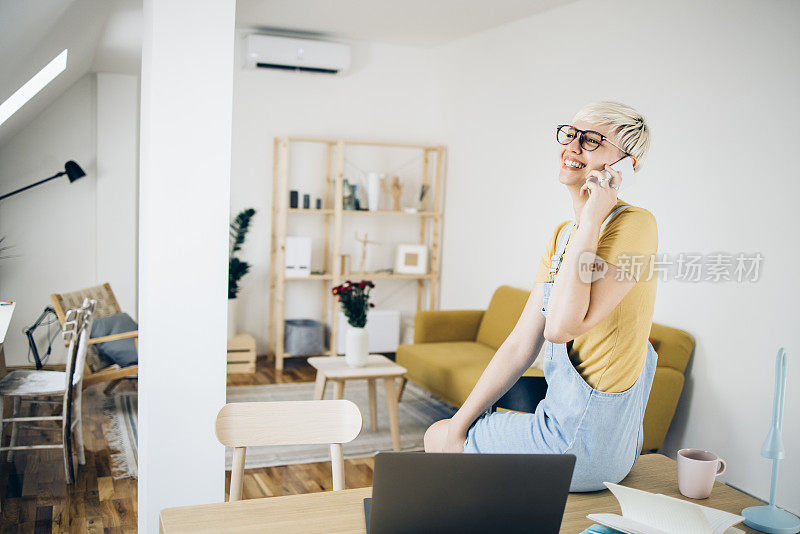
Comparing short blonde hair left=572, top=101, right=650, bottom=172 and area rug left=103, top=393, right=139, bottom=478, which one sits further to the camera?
area rug left=103, top=393, right=139, bottom=478

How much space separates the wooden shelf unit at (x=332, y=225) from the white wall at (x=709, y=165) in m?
1.33

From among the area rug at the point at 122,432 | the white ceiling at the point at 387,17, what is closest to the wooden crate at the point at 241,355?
the area rug at the point at 122,432

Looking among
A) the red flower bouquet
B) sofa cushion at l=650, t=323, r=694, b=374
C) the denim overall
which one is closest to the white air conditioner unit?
the red flower bouquet

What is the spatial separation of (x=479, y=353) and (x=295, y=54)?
286cm

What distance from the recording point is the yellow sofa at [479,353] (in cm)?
329

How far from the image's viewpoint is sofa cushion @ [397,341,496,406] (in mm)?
4012

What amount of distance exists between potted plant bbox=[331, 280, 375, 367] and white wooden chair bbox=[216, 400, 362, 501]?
6.88 feet

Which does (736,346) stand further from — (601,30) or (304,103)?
(304,103)

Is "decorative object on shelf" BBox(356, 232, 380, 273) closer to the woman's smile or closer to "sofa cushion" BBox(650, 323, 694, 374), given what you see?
"sofa cushion" BBox(650, 323, 694, 374)

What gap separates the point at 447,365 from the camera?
13.7ft

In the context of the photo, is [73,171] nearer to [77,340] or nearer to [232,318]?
[232,318]

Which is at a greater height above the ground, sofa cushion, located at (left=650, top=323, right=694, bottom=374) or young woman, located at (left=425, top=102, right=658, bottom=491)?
young woman, located at (left=425, top=102, right=658, bottom=491)

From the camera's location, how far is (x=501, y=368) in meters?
1.44

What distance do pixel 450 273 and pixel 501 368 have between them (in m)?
4.59
